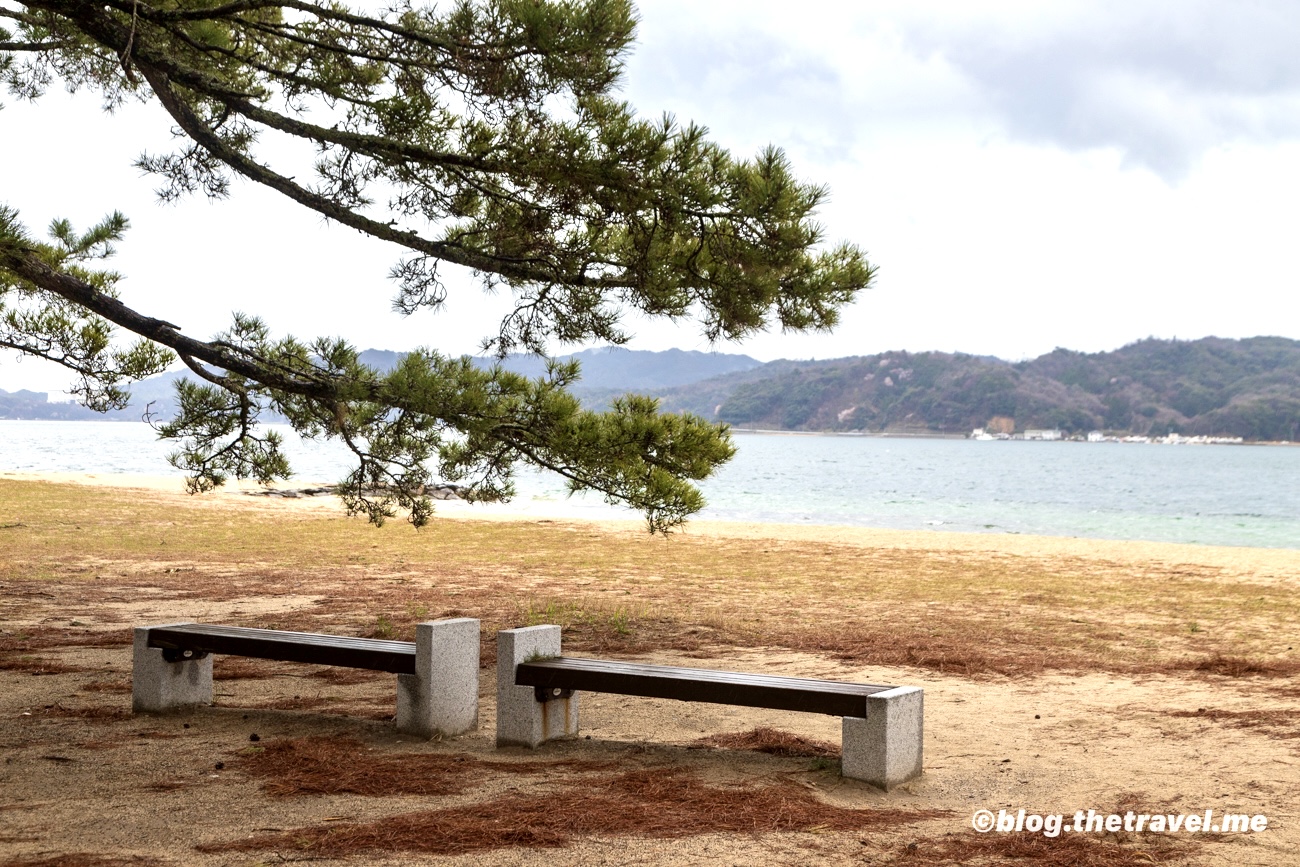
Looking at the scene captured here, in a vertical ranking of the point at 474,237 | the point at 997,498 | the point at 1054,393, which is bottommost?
the point at 997,498

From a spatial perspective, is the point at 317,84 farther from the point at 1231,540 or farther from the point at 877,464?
the point at 877,464

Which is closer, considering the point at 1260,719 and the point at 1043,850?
the point at 1043,850

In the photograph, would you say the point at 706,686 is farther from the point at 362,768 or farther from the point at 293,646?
the point at 293,646

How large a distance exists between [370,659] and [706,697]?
164 centimetres

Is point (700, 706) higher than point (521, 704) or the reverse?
the reverse

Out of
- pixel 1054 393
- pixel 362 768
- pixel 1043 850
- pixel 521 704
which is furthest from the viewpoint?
pixel 1054 393

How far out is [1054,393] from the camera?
12812cm

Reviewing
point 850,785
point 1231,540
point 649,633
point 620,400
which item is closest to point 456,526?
point 649,633

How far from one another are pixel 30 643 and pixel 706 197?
5.52m

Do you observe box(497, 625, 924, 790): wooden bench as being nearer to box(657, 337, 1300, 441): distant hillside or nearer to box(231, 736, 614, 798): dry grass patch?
box(231, 736, 614, 798): dry grass patch

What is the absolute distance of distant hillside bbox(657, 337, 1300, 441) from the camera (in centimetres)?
11675

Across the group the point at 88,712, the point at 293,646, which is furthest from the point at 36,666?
the point at 293,646

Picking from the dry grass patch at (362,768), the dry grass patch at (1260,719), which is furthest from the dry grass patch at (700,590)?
the dry grass patch at (362,768)

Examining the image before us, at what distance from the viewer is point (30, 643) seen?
7496mm
